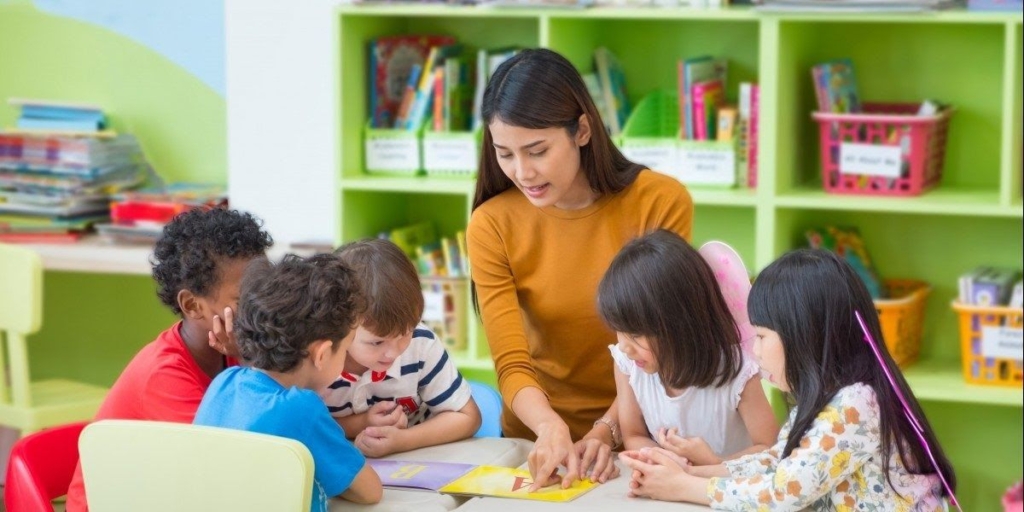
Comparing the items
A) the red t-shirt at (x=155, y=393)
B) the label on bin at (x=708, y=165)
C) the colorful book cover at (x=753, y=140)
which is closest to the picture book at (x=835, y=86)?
the colorful book cover at (x=753, y=140)

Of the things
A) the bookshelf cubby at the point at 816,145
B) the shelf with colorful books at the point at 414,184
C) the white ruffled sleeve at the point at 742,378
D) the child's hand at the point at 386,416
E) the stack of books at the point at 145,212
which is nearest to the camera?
the white ruffled sleeve at the point at 742,378

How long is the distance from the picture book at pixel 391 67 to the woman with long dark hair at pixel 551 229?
4.16ft

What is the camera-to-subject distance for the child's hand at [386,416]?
1944 millimetres

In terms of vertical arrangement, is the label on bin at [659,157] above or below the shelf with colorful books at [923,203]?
above

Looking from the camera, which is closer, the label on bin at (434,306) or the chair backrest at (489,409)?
the chair backrest at (489,409)

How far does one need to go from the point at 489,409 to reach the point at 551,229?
0.41 m

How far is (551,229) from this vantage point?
2113 mm

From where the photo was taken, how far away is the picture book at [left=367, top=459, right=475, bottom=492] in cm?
176

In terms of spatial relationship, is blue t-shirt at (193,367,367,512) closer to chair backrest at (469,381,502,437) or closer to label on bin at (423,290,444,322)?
chair backrest at (469,381,502,437)

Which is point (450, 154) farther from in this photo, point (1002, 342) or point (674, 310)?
point (674, 310)

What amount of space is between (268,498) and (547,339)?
0.72 meters

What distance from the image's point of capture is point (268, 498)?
5.02ft

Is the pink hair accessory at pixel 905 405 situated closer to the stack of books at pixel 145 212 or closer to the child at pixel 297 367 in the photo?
the child at pixel 297 367

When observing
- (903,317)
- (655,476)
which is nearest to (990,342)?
(903,317)
